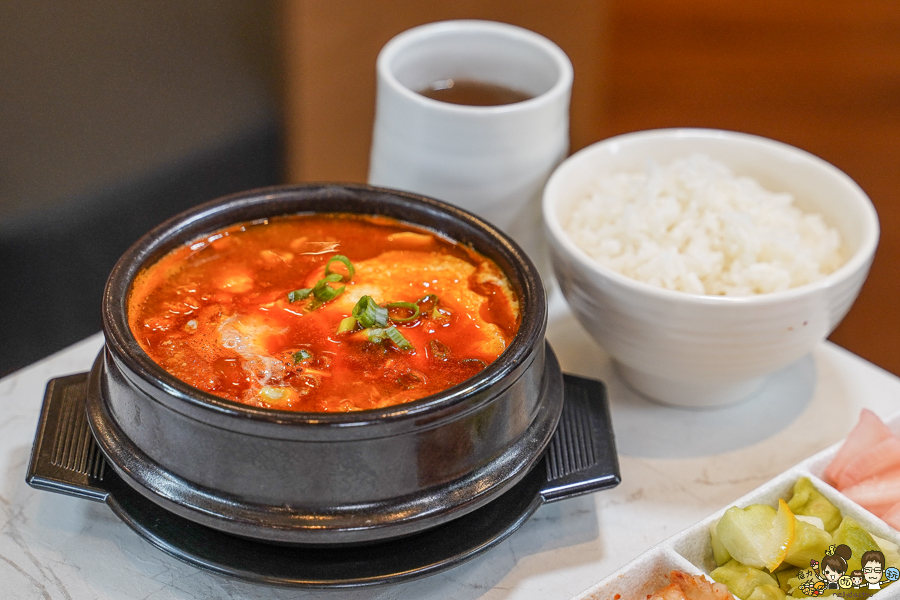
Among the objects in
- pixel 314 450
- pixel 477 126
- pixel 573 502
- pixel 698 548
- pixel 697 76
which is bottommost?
pixel 697 76

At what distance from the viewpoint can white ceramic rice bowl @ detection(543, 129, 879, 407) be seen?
5.64ft

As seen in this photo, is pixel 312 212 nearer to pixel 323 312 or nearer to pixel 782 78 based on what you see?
pixel 323 312

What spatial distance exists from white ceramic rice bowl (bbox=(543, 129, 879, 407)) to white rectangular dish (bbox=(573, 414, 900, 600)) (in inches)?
9.9

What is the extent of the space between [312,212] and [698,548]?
39.1 inches

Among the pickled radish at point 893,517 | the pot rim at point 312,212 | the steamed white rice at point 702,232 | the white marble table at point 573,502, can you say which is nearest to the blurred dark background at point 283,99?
the white marble table at point 573,502

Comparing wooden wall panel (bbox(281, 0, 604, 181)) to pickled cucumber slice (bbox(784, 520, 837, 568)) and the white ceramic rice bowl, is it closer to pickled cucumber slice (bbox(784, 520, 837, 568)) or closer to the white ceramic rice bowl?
the white ceramic rice bowl

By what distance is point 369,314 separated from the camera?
1567 millimetres

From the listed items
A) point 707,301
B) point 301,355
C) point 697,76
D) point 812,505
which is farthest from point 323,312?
point 697,76

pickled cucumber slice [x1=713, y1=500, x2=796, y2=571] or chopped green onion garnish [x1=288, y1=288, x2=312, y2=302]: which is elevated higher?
chopped green onion garnish [x1=288, y1=288, x2=312, y2=302]

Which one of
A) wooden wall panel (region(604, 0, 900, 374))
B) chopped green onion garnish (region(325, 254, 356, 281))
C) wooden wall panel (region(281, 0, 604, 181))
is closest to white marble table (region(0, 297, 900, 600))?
chopped green onion garnish (region(325, 254, 356, 281))

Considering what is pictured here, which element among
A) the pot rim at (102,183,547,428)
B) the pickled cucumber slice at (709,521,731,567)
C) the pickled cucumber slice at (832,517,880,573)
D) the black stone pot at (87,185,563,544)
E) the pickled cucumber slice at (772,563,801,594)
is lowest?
the pickled cucumber slice at (772,563,801,594)

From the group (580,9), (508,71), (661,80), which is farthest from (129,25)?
(661,80)

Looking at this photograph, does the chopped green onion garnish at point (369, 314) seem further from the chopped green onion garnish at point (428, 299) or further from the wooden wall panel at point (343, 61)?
the wooden wall panel at point (343, 61)

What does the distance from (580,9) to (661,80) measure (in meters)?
0.65
